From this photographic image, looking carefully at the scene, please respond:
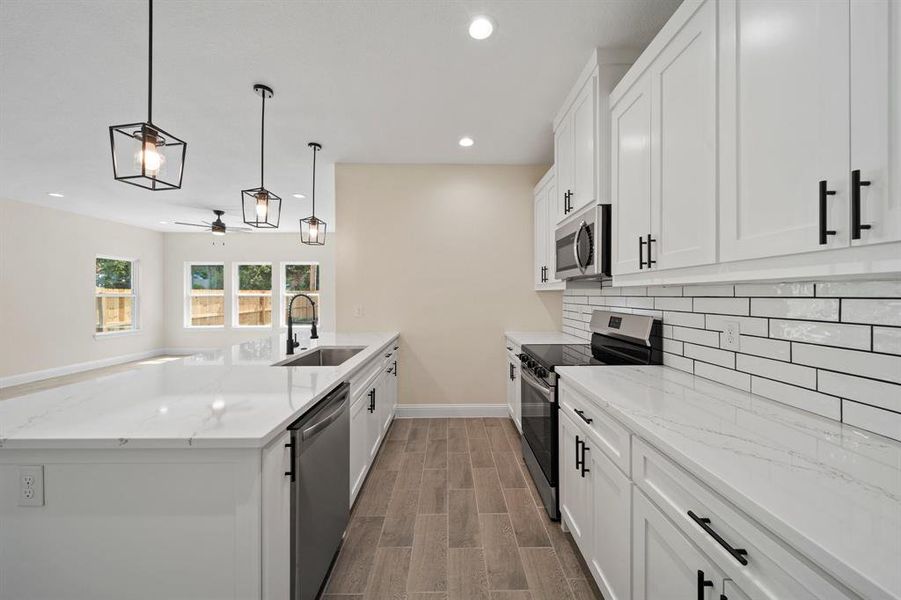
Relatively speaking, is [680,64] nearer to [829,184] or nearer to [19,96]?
[829,184]

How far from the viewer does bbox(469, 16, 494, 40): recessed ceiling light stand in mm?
1939

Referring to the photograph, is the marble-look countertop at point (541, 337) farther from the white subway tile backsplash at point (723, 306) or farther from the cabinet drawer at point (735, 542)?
the cabinet drawer at point (735, 542)

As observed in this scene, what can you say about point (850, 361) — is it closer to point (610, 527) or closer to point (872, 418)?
point (872, 418)

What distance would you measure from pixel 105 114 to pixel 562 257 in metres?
3.87

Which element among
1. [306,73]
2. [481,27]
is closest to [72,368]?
[306,73]

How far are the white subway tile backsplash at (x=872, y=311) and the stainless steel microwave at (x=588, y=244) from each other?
1.08 meters

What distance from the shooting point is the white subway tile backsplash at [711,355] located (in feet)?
5.08

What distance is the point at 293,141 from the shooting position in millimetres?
3504

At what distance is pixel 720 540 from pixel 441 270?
3.44 meters

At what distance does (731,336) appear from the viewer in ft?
5.05

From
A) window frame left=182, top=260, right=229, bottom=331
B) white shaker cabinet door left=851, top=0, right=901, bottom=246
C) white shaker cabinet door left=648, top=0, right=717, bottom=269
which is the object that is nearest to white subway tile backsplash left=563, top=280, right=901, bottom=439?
white shaker cabinet door left=648, top=0, right=717, bottom=269

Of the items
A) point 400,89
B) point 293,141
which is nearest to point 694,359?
point 400,89

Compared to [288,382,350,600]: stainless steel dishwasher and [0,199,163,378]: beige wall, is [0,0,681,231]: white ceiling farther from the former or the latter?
[0,199,163,378]: beige wall

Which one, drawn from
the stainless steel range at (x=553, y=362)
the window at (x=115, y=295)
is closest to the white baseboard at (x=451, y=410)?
the stainless steel range at (x=553, y=362)
